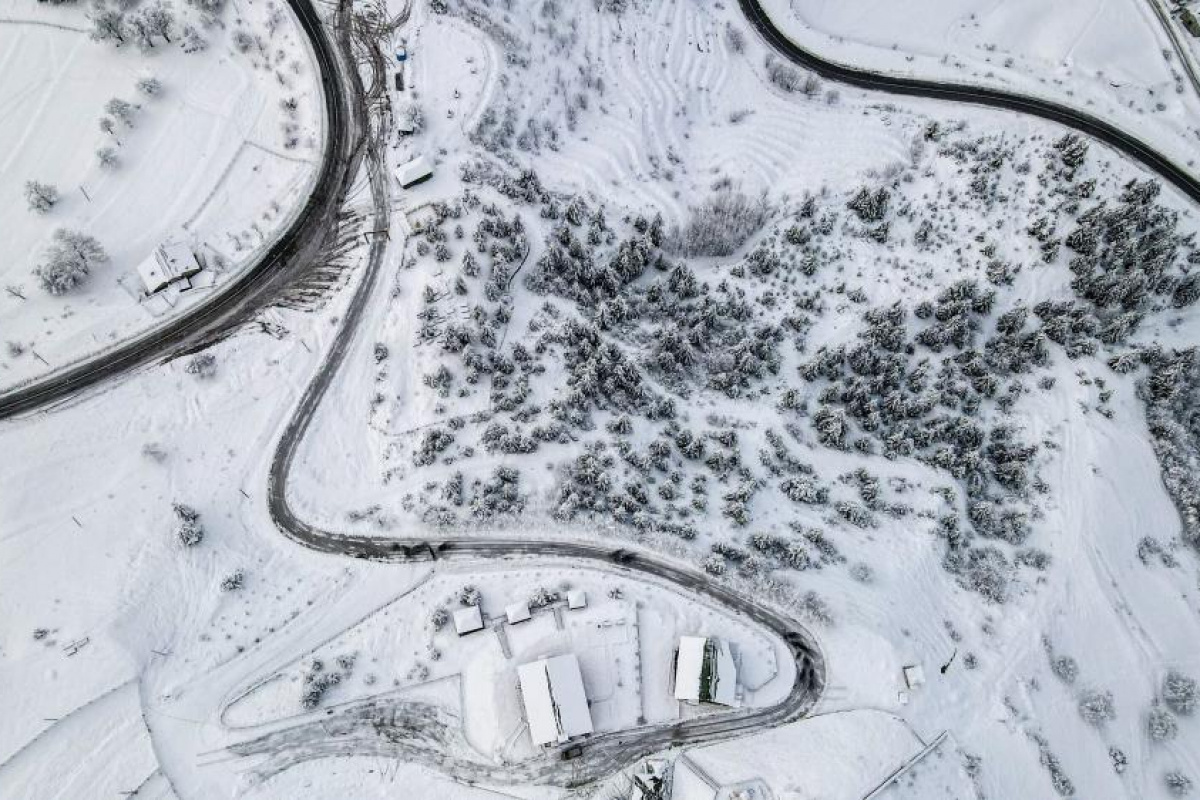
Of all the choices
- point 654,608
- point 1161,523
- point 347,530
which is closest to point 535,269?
point 347,530

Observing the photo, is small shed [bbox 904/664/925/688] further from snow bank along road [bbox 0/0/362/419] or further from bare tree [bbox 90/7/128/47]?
bare tree [bbox 90/7/128/47]

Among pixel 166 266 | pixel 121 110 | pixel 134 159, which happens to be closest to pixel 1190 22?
pixel 166 266

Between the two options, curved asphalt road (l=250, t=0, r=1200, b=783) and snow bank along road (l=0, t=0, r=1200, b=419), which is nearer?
curved asphalt road (l=250, t=0, r=1200, b=783)

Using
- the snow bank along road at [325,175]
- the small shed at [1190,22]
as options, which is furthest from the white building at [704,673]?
the small shed at [1190,22]

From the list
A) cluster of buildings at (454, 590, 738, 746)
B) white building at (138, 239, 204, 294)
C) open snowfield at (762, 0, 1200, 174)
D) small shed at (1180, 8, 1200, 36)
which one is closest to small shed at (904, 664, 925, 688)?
cluster of buildings at (454, 590, 738, 746)

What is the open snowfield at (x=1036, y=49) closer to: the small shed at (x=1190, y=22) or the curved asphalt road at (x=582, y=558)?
the small shed at (x=1190, y=22)
